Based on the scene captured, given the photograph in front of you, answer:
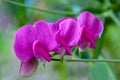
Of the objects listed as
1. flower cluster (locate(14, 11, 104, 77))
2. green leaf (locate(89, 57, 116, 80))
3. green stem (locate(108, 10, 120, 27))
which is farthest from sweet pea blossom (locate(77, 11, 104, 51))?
green stem (locate(108, 10, 120, 27))

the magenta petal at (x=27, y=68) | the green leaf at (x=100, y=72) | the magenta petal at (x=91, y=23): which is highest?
the magenta petal at (x=91, y=23)

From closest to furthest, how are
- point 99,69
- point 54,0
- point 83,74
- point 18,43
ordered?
1. point 18,43
2. point 99,69
3. point 54,0
4. point 83,74

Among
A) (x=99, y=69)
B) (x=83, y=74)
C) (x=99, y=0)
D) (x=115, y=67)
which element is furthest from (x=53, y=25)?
(x=83, y=74)

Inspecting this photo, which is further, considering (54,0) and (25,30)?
(54,0)

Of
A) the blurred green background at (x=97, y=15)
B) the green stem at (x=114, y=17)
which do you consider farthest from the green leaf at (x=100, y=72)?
the green stem at (x=114, y=17)

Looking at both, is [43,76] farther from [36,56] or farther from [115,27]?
[36,56]

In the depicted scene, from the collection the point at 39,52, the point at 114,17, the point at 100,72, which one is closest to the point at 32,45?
the point at 39,52

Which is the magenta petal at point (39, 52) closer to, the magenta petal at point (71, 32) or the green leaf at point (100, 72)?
the magenta petal at point (71, 32)

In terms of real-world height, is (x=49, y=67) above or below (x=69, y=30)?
below
